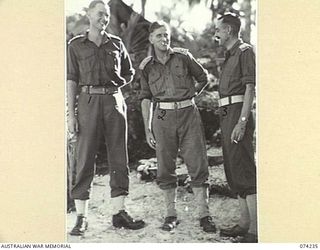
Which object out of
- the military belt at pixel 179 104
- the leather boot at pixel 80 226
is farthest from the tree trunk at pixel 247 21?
the leather boot at pixel 80 226

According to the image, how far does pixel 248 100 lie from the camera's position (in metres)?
1.83

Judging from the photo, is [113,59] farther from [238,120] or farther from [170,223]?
[170,223]

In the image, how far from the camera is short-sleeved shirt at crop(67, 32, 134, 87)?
1855mm

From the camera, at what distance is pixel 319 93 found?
183 centimetres

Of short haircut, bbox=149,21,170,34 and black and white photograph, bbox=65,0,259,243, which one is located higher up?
short haircut, bbox=149,21,170,34

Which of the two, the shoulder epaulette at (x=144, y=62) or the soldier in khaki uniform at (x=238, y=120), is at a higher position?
the shoulder epaulette at (x=144, y=62)

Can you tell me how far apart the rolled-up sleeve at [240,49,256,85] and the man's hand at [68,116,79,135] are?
1.82 ft

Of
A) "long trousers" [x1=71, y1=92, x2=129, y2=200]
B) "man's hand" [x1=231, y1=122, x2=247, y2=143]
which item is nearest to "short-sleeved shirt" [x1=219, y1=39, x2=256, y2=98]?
"man's hand" [x1=231, y1=122, x2=247, y2=143]

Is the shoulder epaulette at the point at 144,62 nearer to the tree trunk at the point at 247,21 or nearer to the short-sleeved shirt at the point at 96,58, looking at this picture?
the short-sleeved shirt at the point at 96,58

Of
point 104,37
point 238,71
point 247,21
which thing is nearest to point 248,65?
point 238,71

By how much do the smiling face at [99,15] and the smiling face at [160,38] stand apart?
156 mm

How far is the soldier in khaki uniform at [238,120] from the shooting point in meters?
1.83

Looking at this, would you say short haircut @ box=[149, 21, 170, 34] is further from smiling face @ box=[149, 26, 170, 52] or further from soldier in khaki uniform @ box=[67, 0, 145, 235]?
soldier in khaki uniform @ box=[67, 0, 145, 235]

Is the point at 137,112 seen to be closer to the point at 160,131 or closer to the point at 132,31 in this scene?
the point at 160,131
